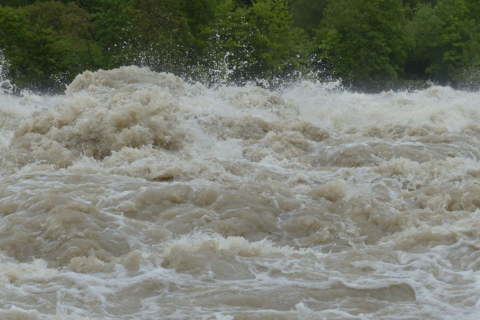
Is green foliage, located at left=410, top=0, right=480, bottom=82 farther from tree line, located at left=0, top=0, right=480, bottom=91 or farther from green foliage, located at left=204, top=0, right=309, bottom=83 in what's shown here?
green foliage, located at left=204, top=0, right=309, bottom=83

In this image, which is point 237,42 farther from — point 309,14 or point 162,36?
point 309,14

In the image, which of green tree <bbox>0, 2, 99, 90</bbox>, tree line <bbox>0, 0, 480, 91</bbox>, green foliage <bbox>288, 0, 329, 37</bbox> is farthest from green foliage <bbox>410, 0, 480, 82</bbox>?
green tree <bbox>0, 2, 99, 90</bbox>

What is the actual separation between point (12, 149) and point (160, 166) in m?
2.86

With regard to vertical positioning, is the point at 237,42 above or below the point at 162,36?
above

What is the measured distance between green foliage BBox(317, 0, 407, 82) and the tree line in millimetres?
52

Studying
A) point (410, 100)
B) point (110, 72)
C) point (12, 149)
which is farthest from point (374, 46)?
point (12, 149)

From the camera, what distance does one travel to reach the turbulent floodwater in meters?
5.49

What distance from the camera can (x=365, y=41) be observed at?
3111 centimetres

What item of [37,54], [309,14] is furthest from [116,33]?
[309,14]

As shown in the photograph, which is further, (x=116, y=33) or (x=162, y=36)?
(x=116, y=33)

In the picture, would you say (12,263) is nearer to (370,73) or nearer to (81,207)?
(81,207)

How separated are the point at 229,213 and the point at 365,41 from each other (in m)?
24.9

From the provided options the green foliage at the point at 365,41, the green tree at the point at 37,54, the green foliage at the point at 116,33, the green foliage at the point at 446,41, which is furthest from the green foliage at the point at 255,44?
the green foliage at the point at 446,41

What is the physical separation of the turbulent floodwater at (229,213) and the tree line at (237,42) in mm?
13224
